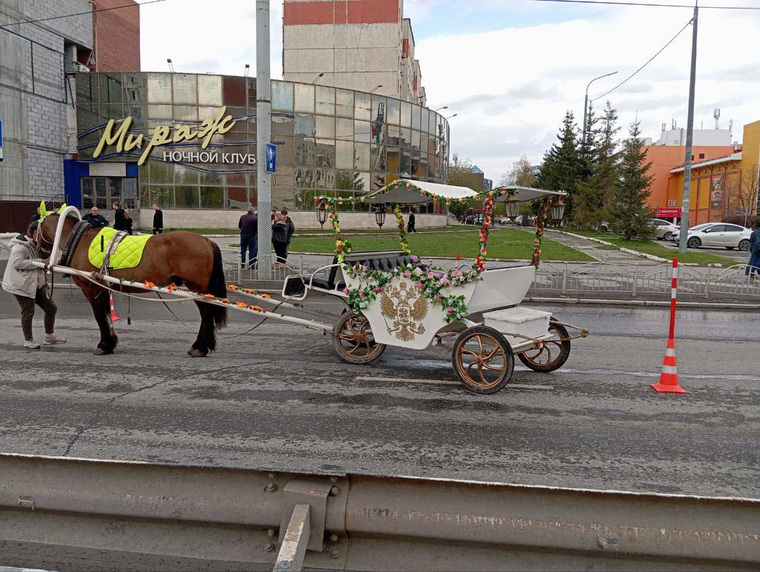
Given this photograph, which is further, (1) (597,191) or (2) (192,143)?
(1) (597,191)

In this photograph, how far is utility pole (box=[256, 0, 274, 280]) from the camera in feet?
53.5

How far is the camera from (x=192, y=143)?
38875 mm

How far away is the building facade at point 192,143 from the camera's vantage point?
1511 inches

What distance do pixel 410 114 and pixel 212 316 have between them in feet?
136

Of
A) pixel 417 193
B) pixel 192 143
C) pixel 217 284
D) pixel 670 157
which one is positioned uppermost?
pixel 670 157

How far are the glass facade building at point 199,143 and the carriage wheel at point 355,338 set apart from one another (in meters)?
30.9

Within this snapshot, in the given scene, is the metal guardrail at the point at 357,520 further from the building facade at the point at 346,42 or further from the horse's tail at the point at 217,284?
the building facade at the point at 346,42

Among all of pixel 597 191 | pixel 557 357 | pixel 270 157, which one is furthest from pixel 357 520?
pixel 597 191

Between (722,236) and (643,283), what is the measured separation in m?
22.8

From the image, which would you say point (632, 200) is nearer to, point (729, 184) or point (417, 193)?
point (729, 184)

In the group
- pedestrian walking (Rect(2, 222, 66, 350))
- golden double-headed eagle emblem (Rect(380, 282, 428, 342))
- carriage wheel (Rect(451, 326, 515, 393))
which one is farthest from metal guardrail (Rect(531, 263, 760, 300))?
pedestrian walking (Rect(2, 222, 66, 350))

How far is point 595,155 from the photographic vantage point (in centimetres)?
5503

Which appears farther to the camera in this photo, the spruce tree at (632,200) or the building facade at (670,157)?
the building facade at (670,157)

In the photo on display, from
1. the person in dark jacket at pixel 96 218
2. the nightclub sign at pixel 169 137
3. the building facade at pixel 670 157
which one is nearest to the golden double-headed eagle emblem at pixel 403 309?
the person in dark jacket at pixel 96 218
